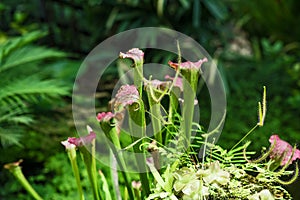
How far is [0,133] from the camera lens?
1935 mm

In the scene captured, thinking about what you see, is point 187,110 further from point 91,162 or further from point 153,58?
point 153,58

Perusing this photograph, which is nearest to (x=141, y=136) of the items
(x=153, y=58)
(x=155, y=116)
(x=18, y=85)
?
(x=155, y=116)

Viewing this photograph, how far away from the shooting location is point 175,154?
0.91 m

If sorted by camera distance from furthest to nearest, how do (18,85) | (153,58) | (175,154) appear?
1. (153,58)
2. (18,85)
3. (175,154)

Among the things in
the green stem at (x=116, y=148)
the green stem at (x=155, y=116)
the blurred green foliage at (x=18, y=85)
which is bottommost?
the blurred green foliage at (x=18, y=85)

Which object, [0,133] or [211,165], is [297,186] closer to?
[211,165]

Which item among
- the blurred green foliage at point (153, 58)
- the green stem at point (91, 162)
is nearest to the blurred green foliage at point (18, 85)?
the blurred green foliage at point (153, 58)

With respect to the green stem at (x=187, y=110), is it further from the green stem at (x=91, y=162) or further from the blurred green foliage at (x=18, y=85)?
the blurred green foliage at (x=18, y=85)

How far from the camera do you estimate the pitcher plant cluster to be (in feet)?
2.74

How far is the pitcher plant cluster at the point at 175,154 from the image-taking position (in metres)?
0.84

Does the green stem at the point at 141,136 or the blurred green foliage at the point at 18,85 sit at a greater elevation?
the green stem at the point at 141,136

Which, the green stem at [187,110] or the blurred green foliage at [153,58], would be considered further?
the blurred green foliage at [153,58]

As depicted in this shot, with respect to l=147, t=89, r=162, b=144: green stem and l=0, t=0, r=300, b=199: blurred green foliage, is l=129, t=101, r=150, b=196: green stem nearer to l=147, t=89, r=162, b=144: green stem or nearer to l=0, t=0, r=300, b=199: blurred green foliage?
l=147, t=89, r=162, b=144: green stem

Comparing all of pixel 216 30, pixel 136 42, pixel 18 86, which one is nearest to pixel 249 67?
pixel 216 30
